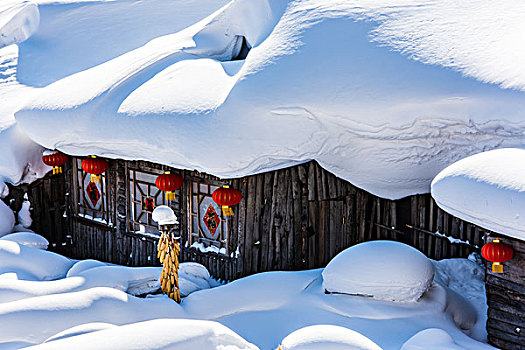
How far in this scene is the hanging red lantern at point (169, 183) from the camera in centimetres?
936

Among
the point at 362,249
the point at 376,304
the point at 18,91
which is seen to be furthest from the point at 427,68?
the point at 18,91

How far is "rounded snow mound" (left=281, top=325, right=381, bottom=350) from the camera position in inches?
245

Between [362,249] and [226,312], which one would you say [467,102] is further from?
[226,312]

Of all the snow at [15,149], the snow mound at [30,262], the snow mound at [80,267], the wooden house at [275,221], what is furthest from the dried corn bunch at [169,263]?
the snow at [15,149]

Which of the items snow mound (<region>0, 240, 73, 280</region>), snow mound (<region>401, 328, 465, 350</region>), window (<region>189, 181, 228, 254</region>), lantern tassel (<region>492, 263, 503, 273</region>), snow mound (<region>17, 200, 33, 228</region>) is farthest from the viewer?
snow mound (<region>17, 200, 33, 228</region>)

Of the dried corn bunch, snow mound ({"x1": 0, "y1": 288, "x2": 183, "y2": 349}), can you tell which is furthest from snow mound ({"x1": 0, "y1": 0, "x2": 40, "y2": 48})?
snow mound ({"x1": 0, "y1": 288, "x2": 183, "y2": 349})

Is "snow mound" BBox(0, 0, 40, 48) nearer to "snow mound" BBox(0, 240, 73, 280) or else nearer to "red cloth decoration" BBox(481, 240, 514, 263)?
"snow mound" BBox(0, 240, 73, 280)

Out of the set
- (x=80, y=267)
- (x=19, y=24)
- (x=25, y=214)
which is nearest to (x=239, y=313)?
(x=80, y=267)

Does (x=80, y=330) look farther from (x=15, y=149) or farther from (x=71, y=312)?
(x=15, y=149)

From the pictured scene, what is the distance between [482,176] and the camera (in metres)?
6.20

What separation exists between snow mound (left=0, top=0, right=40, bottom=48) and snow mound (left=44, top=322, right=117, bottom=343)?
8.53 meters

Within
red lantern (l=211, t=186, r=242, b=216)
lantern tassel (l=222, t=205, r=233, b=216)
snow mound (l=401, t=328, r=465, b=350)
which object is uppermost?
red lantern (l=211, t=186, r=242, b=216)

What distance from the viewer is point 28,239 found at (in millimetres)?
10656

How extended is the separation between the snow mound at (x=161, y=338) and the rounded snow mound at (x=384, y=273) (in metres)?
1.60
